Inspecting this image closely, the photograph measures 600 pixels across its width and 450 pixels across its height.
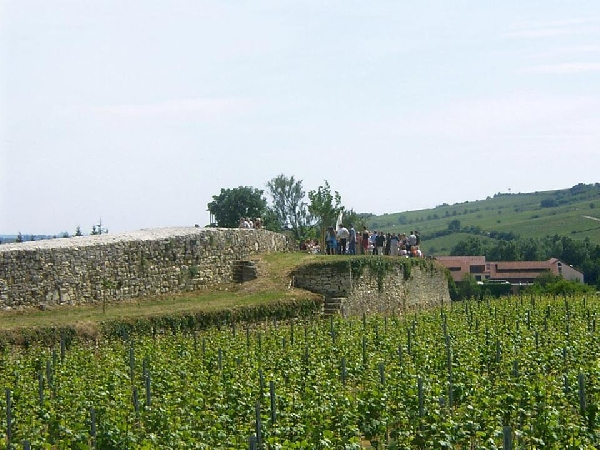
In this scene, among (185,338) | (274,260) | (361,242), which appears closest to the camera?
(185,338)

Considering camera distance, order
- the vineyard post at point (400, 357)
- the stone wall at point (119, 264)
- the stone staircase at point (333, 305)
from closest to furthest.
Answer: the vineyard post at point (400, 357), the stone wall at point (119, 264), the stone staircase at point (333, 305)

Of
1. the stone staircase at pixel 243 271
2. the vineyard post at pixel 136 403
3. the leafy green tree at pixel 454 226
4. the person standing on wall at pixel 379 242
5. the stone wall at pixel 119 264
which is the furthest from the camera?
the leafy green tree at pixel 454 226

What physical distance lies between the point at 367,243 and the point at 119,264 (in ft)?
33.7

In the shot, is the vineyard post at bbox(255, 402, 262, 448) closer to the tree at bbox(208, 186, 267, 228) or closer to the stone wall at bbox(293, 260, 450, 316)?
the stone wall at bbox(293, 260, 450, 316)

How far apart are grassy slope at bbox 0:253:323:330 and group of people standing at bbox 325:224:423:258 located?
6.01 ft

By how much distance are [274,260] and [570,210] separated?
314 ft

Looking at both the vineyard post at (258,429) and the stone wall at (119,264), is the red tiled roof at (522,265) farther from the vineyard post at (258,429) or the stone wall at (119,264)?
the vineyard post at (258,429)

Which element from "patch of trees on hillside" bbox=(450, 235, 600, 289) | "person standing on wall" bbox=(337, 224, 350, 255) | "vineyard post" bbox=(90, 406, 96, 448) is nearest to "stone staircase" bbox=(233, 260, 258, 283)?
"person standing on wall" bbox=(337, 224, 350, 255)

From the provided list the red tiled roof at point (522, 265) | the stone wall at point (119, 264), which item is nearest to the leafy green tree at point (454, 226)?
the red tiled roof at point (522, 265)

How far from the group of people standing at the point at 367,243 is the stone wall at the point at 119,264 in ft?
8.63

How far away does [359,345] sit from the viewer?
749 inches

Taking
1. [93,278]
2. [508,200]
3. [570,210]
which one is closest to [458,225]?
[570,210]

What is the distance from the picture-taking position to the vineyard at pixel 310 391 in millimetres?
11445

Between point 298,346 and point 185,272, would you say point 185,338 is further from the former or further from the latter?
point 185,272
